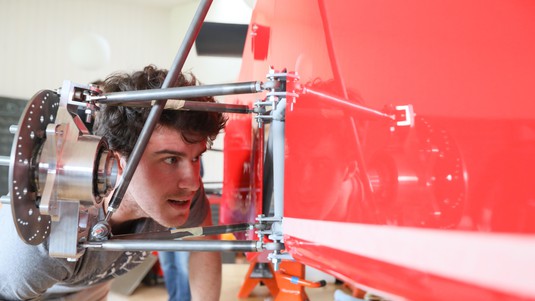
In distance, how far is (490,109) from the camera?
236 mm

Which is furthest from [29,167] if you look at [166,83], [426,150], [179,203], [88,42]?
[88,42]

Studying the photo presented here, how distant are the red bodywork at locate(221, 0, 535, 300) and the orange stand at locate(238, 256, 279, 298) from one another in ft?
6.52

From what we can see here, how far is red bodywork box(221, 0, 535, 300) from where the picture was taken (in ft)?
0.71

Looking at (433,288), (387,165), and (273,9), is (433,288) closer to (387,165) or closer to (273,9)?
(387,165)

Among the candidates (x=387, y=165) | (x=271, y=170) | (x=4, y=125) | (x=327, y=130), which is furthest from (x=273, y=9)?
(x=4, y=125)

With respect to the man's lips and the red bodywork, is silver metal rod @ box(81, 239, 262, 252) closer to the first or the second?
the red bodywork

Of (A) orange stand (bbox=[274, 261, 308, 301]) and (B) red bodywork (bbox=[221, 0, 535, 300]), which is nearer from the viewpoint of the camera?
(B) red bodywork (bbox=[221, 0, 535, 300])

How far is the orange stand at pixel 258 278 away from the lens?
7.83 ft

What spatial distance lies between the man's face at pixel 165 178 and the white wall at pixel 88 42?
93.2 inches

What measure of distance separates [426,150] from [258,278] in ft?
7.26

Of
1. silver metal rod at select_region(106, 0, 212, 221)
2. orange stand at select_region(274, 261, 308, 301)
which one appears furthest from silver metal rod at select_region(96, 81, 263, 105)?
orange stand at select_region(274, 261, 308, 301)

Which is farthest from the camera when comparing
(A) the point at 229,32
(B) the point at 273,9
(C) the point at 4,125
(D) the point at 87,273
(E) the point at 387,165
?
(C) the point at 4,125

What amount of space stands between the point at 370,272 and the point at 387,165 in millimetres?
81

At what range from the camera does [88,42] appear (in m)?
3.87
